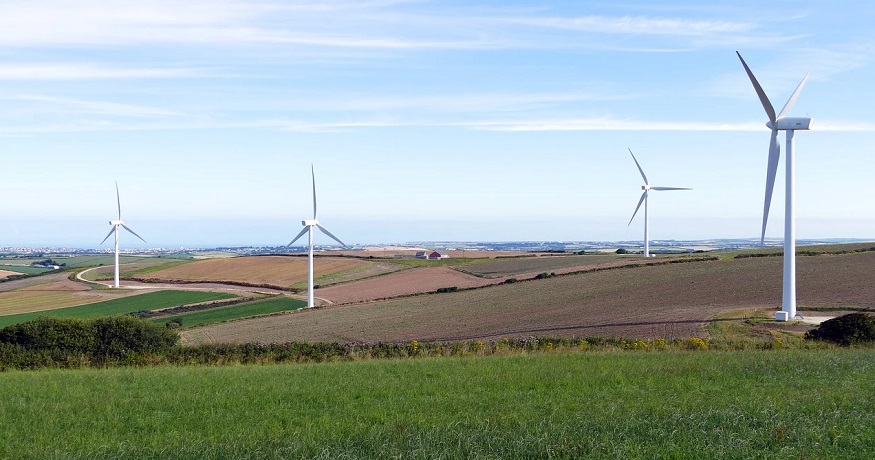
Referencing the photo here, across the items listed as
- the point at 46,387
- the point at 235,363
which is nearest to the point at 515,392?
the point at 46,387

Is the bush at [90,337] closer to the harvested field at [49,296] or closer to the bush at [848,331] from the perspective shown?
the bush at [848,331]

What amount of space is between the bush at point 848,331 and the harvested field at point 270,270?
66064 mm

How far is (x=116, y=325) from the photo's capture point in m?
30.6

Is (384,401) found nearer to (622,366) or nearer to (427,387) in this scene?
(427,387)

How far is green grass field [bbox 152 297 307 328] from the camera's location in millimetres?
60181

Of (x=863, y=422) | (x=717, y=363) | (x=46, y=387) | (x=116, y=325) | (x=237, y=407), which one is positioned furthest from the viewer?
(x=116, y=325)

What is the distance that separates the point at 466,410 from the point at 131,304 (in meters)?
70.1

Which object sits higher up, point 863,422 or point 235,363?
point 863,422

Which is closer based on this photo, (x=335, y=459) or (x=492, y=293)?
(x=335, y=459)

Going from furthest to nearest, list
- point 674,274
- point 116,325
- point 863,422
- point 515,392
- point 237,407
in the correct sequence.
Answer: point 674,274 < point 116,325 < point 515,392 < point 237,407 < point 863,422

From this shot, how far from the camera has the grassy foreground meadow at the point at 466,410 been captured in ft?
33.3

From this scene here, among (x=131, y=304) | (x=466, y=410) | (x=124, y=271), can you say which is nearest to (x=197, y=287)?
(x=131, y=304)

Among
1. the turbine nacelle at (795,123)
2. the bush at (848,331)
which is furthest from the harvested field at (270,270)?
the bush at (848,331)

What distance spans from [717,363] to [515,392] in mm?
6300
